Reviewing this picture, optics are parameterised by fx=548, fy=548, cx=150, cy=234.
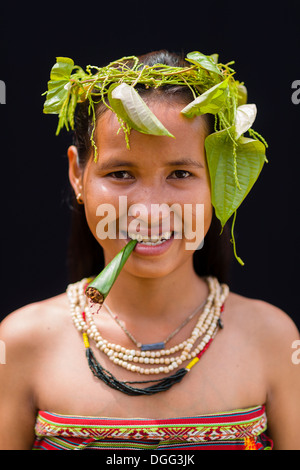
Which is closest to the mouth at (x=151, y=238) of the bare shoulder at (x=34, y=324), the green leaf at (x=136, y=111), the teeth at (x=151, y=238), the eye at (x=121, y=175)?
the teeth at (x=151, y=238)

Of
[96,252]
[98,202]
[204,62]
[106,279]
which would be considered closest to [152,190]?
[98,202]

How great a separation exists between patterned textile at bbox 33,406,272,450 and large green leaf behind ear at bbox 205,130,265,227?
607mm

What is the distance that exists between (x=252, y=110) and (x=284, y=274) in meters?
1.29

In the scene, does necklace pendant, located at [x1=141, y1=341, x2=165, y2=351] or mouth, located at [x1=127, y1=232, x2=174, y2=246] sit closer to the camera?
mouth, located at [x1=127, y1=232, x2=174, y2=246]

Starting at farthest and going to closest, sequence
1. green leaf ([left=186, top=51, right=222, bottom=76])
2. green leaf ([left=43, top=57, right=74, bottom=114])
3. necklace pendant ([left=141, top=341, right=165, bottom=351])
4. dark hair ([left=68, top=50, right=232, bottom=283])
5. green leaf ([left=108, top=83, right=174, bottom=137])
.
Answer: dark hair ([left=68, top=50, right=232, bottom=283]) < necklace pendant ([left=141, top=341, right=165, bottom=351]) < green leaf ([left=43, top=57, right=74, bottom=114]) < green leaf ([left=186, top=51, right=222, bottom=76]) < green leaf ([left=108, top=83, right=174, bottom=137])

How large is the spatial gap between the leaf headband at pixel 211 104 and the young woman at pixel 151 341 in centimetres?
3

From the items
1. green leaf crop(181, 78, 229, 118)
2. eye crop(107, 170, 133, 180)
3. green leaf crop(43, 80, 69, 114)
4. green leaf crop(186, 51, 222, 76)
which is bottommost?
eye crop(107, 170, 133, 180)

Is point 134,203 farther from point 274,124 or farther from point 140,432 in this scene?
point 274,124

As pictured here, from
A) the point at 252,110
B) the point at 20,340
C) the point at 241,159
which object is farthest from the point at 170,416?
the point at 252,110

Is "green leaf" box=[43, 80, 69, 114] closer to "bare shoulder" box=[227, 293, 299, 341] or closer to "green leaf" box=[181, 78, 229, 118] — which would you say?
"green leaf" box=[181, 78, 229, 118]

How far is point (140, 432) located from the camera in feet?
5.30

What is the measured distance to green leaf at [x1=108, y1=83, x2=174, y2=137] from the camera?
140 cm

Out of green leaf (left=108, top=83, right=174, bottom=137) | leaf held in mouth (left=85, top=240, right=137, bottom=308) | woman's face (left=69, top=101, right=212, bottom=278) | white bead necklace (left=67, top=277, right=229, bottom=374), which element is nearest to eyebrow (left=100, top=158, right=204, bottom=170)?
woman's face (left=69, top=101, right=212, bottom=278)

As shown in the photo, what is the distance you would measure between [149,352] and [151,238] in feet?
1.31
